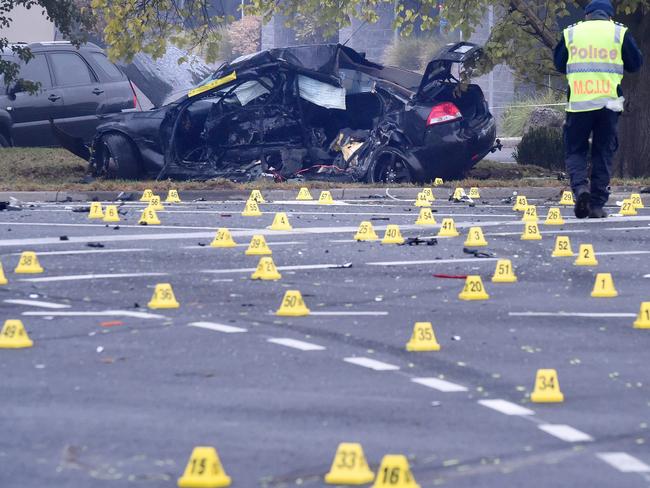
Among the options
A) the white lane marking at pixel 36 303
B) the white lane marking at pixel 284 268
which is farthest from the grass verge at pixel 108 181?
the white lane marking at pixel 36 303

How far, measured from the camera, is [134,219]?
15570mm

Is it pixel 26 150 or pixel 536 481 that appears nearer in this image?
pixel 536 481

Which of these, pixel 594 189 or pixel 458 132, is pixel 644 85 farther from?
pixel 594 189

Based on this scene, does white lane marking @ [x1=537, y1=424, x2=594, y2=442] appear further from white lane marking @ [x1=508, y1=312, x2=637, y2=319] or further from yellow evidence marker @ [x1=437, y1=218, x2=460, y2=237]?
yellow evidence marker @ [x1=437, y1=218, x2=460, y2=237]

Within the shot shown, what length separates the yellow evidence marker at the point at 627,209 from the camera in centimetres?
1559

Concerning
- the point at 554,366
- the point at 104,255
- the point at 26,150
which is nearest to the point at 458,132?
the point at 26,150

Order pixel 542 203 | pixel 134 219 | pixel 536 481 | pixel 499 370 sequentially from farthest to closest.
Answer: pixel 542 203
pixel 134 219
pixel 499 370
pixel 536 481

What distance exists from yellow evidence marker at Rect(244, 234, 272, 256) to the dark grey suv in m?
13.1

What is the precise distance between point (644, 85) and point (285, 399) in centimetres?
1445

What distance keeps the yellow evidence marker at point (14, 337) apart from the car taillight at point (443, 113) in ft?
40.0

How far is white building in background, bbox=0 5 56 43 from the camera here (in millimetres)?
35906

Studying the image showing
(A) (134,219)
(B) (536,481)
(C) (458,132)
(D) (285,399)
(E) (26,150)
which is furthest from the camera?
(E) (26,150)

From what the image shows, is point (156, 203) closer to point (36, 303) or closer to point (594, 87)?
point (594, 87)

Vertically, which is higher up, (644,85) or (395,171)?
(644,85)
